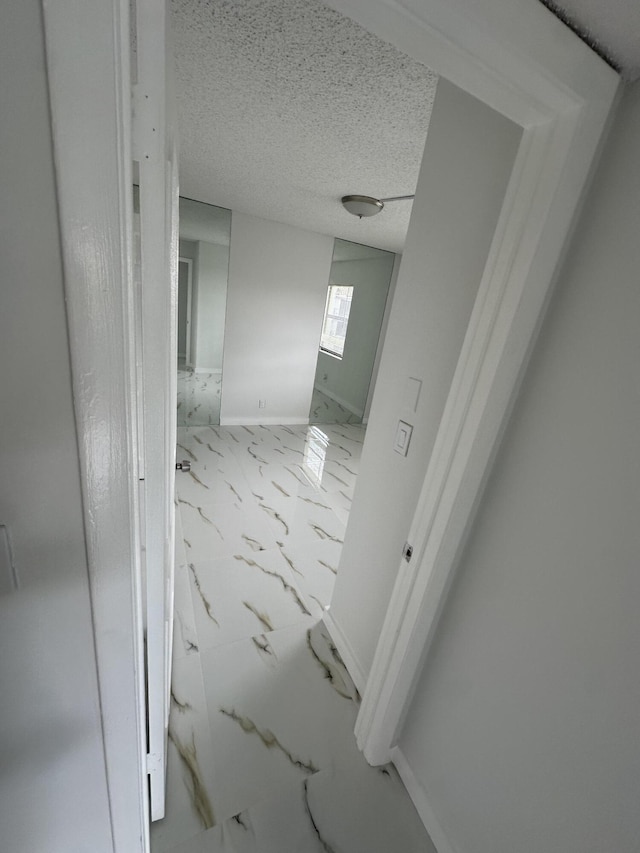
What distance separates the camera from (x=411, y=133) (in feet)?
5.14

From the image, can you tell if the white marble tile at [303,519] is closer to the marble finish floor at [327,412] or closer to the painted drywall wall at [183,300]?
the marble finish floor at [327,412]

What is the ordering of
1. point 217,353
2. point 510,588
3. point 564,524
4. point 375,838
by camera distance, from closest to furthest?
point 564,524
point 510,588
point 375,838
point 217,353

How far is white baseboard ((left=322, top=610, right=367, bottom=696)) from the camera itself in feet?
5.04

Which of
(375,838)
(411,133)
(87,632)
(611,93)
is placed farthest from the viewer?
(411,133)

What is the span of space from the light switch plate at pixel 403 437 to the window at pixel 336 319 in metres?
3.53

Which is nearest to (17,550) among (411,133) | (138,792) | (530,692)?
(138,792)

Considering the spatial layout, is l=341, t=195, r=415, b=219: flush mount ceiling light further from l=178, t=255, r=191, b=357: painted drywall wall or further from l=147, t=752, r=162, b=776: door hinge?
l=147, t=752, r=162, b=776: door hinge

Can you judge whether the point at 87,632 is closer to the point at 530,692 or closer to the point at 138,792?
the point at 138,792

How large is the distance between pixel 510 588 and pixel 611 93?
1.13m

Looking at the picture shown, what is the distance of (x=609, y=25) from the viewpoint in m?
0.61

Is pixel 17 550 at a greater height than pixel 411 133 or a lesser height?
lesser

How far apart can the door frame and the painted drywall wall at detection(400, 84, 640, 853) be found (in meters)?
0.06

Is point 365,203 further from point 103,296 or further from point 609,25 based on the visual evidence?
point 103,296

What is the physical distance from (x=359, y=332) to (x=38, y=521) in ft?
16.3
